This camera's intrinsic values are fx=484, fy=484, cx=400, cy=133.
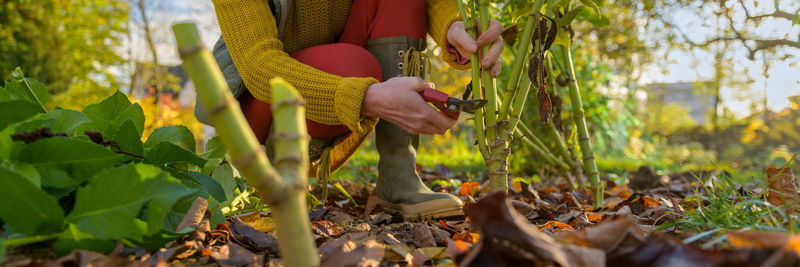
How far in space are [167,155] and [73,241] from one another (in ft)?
0.93

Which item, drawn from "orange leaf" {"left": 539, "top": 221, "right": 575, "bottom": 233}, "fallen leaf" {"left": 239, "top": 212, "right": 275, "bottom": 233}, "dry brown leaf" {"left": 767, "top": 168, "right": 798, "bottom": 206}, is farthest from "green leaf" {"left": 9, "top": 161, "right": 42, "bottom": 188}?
"dry brown leaf" {"left": 767, "top": 168, "right": 798, "bottom": 206}

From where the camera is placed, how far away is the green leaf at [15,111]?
31.7 inches

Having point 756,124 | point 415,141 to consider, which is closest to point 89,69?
point 415,141

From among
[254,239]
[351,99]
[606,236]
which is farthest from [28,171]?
[606,236]

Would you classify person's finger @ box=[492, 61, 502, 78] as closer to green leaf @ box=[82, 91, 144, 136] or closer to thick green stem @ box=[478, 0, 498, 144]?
thick green stem @ box=[478, 0, 498, 144]

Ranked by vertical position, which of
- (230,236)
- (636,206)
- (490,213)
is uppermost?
(490,213)

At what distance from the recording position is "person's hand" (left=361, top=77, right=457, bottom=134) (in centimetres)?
111

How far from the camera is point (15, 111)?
0.81 metres

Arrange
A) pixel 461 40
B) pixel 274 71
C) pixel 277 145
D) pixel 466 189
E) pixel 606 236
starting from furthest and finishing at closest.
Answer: pixel 466 189, pixel 461 40, pixel 274 71, pixel 606 236, pixel 277 145

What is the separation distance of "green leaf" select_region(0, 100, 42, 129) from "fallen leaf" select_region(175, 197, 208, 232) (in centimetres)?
31

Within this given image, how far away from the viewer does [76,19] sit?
811 cm

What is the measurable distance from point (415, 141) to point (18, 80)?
3.67ft

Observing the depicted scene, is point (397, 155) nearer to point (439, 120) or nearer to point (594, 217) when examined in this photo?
point (439, 120)

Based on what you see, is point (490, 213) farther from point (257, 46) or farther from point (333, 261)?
point (257, 46)
